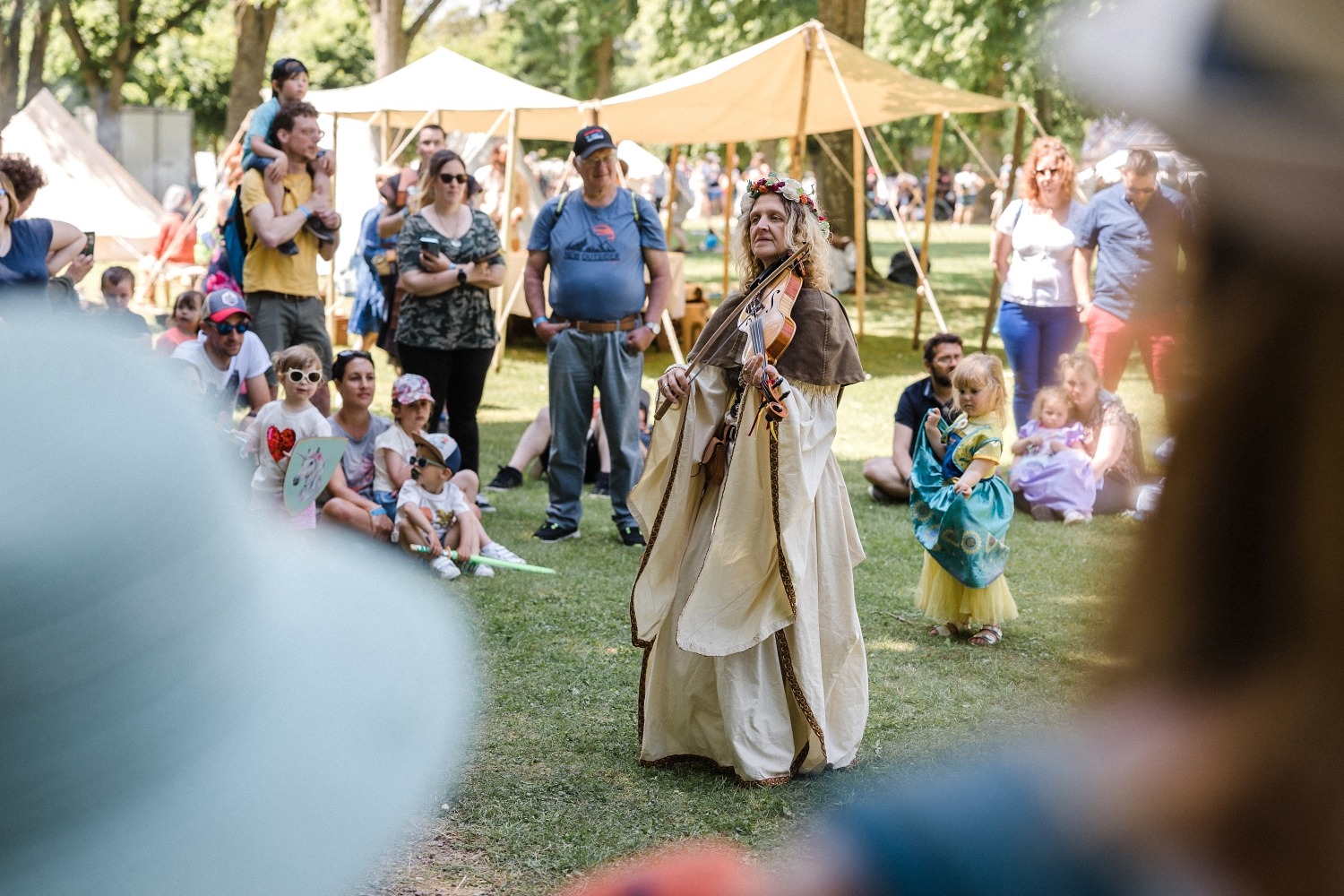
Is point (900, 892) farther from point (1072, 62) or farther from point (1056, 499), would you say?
point (1056, 499)

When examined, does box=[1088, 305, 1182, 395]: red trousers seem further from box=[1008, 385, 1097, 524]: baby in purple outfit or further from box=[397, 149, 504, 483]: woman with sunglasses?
box=[1008, 385, 1097, 524]: baby in purple outfit

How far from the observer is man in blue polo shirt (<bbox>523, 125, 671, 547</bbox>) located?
7441 mm

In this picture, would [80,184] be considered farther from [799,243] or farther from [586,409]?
[799,243]

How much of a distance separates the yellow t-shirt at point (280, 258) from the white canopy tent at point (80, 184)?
13710 mm

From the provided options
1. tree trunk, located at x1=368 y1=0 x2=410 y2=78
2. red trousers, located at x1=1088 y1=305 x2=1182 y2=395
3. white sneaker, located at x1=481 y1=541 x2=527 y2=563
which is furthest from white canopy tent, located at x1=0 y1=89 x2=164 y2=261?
red trousers, located at x1=1088 y1=305 x2=1182 y2=395

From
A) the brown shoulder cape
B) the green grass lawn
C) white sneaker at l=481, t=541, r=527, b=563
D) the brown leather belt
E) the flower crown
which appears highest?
the flower crown

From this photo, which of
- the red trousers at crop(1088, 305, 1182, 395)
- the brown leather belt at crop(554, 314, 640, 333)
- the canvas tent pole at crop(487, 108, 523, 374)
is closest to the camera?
the red trousers at crop(1088, 305, 1182, 395)

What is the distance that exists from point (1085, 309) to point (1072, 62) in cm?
856

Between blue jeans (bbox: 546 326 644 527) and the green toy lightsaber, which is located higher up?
blue jeans (bbox: 546 326 644 527)

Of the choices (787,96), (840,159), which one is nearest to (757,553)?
(787,96)

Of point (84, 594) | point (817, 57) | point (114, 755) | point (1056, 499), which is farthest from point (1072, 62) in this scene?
point (817, 57)

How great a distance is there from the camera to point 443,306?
25.2 ft

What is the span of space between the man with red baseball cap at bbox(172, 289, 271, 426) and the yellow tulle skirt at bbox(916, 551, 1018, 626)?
11.7 ft

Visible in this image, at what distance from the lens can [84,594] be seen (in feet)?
3.23
